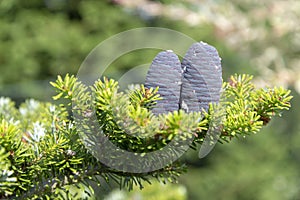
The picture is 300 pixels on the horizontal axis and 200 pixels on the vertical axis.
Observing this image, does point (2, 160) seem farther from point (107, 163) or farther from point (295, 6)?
→ point (295, 6)

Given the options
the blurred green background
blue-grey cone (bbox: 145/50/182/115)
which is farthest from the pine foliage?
the blurred green background

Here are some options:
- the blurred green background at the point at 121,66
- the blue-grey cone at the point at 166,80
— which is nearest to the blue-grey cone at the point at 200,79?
the blue-grey cone at the point at 166,80

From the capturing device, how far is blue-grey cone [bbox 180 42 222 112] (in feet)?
2.09

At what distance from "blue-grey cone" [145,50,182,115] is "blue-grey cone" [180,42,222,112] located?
0.05 feet

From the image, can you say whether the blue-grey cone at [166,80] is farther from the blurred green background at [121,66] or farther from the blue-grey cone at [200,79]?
the blurred green background at [121,66]

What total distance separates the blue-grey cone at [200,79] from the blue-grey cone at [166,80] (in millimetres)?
14

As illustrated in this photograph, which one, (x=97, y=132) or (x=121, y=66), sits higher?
(x=121, y=66)

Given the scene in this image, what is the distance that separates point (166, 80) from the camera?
0.63 m

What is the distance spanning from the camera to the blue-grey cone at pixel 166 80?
2.05 ft

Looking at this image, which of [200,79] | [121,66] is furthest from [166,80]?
[121,66]

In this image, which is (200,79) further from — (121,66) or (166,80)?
(121,66)

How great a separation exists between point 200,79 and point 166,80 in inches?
1.9

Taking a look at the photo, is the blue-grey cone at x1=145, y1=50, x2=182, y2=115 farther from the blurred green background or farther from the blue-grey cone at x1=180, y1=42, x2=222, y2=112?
→ the blurred green background

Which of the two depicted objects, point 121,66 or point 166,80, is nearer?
point 166,80
